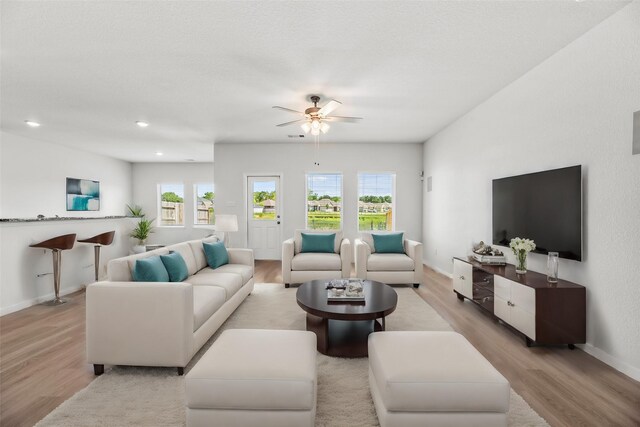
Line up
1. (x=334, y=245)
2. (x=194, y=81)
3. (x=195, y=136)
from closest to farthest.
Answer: (x=194, y=81) < (x=334, y=245) < (x=195, y=136)

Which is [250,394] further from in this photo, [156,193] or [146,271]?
[156,193]

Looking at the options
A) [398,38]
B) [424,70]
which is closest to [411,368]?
[398,38]

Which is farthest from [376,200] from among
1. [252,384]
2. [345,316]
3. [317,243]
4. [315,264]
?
[252,384]

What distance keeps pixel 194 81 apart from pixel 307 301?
8.90 ft

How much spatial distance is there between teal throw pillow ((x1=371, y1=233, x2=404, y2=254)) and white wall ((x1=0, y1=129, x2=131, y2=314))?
441cm

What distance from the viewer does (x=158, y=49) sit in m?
2.71

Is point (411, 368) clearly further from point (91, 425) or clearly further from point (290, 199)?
point (290, 199)

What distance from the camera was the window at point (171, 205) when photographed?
8.65 m

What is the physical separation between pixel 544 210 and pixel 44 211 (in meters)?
8.20

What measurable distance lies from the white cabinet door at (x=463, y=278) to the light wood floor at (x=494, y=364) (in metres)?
0.35

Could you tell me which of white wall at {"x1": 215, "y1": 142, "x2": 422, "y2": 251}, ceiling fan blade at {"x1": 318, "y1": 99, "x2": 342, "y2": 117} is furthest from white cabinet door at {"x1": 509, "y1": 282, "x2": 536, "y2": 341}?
white wall at {"x1": 215, "y1": 142, "x2": 422, "y2": 251}

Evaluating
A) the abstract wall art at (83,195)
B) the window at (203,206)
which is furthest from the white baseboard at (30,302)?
the window at (203,206)

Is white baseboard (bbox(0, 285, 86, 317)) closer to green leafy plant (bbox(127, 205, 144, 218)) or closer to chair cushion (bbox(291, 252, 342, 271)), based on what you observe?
chair cushion (bbox(291, 252, 342, 271))

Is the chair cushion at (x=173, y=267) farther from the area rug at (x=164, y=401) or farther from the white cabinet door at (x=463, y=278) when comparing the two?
the white cabinet door at (x=463, y=278)
